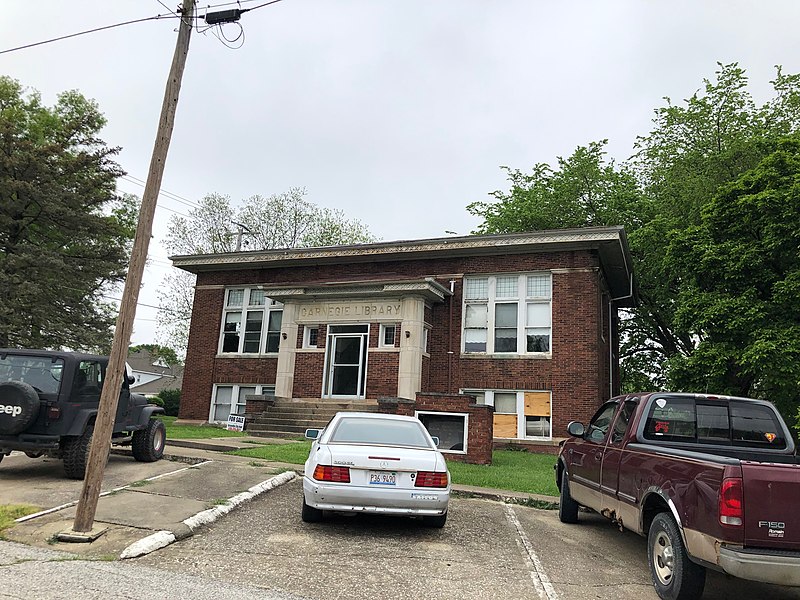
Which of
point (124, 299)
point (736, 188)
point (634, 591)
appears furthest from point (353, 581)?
point (736, 188)

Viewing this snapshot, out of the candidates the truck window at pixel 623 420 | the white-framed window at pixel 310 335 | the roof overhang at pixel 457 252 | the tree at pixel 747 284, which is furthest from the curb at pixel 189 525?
the tree at pixel 747 284

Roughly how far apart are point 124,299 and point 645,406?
608 cm

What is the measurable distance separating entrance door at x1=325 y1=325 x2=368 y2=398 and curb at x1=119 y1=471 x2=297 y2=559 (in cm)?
998

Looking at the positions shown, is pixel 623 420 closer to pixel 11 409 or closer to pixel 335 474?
pixel 335 474

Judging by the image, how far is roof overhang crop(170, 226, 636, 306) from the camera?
1841 cm

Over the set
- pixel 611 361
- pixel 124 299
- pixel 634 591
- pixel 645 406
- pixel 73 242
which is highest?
pixel 73 242

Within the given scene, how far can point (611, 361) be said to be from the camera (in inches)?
904

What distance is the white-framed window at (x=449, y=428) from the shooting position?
1375cm

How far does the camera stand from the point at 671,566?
17.3 ft

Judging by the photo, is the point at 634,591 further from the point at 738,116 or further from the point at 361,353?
the point at 738,116

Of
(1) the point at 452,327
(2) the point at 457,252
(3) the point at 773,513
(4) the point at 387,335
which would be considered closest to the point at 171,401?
(4) the point at 387,335

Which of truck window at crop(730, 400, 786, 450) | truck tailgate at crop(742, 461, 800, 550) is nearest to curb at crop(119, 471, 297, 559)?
truck tailgate at crop(742, 461, 800, 550)

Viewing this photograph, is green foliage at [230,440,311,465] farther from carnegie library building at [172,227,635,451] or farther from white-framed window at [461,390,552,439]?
white-framed window at [461,390,552,439]

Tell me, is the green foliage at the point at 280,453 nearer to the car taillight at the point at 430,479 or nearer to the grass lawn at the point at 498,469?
the grass lawn at the point at 498,469
